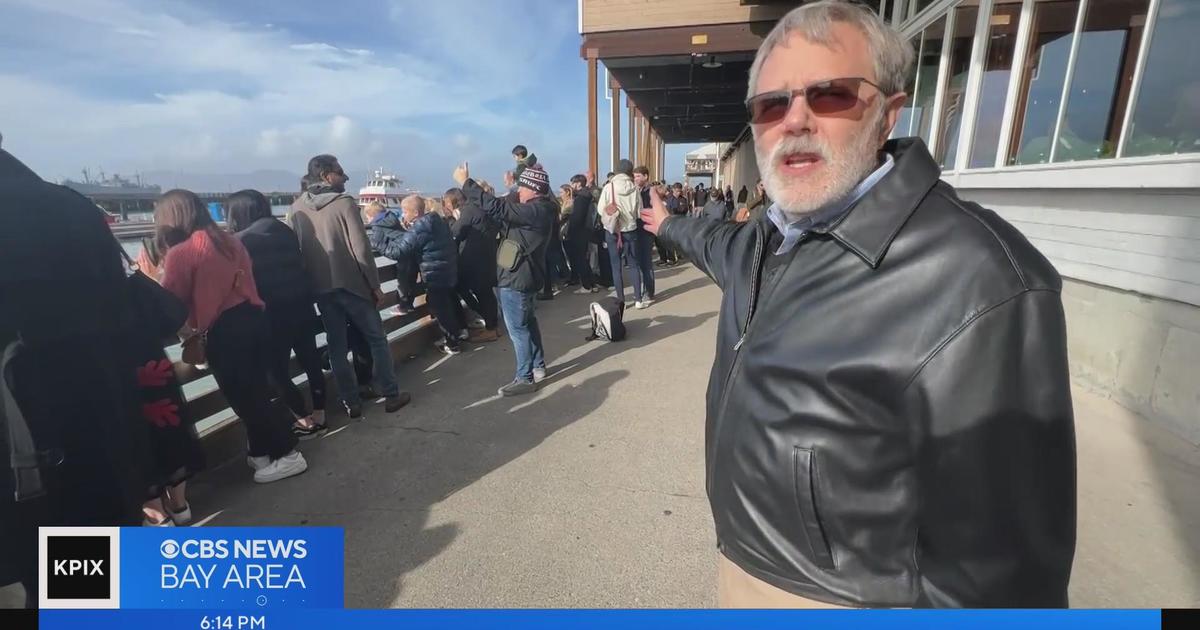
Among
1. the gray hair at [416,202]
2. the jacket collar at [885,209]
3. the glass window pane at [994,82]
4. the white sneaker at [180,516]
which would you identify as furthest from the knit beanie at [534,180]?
the glass window pane at [994,82]

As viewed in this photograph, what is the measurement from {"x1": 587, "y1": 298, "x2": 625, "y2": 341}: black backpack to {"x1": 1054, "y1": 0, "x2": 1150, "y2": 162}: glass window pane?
4002mm

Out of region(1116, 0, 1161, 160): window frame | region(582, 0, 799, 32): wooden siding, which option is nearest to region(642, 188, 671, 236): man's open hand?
region(1116, 0, 1161, 160): window frame

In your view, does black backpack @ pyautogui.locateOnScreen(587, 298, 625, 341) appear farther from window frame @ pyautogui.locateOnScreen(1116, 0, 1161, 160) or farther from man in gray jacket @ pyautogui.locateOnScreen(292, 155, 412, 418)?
window frame @ pyautogui.locateOnScreen(1116, 0, 1161, 160)

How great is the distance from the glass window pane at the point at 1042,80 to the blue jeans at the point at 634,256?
3972 millimetres

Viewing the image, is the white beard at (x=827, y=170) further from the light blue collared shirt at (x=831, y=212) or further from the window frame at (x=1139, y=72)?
the window frame at (x=1139, y=72)

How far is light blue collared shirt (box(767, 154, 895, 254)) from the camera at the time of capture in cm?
115

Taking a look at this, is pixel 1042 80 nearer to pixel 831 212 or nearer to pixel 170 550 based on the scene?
pixel 831 212

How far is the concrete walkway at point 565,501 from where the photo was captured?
7.56 feet

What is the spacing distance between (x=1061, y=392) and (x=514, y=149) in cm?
641

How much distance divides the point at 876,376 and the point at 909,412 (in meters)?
0.08

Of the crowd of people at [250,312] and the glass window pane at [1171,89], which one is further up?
the glass window pane at [1171,89]

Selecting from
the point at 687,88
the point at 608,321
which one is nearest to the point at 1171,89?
the point at 608,321

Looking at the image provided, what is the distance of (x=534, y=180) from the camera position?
440cm

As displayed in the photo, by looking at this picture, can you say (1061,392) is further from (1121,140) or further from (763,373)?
(1121,140)
